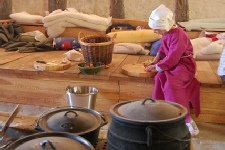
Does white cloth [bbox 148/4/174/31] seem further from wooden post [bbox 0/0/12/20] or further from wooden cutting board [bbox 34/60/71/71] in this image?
wooden post [bbox 0/0/12/20]

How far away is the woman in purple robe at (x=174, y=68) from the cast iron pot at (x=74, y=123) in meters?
1.32

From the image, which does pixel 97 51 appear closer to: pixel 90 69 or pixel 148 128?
pixel 90 69

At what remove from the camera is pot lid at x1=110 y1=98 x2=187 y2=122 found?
1.28 metres

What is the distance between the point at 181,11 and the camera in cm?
489

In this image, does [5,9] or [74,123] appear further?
[5,9]

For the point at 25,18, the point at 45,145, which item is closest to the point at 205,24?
the point at 25,18

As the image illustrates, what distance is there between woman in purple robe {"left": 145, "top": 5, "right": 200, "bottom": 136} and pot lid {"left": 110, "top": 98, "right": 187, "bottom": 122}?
146 cm

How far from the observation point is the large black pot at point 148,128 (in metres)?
1.23

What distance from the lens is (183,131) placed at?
4.30 ft

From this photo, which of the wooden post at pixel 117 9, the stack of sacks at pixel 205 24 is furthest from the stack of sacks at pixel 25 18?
the stack of sacks at pixel 205 24

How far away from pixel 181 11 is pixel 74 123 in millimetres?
3731

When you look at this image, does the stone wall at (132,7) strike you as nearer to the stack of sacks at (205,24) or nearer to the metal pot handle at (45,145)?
the stack of sacks at (205,24)

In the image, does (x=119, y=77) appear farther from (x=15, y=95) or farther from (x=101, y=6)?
(x=101, y=6)

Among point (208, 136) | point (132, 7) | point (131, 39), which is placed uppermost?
point (132, 7)
